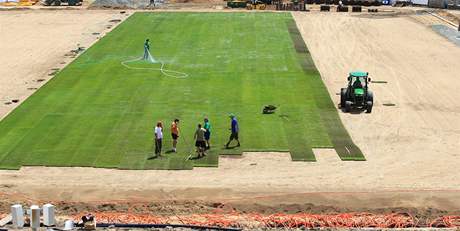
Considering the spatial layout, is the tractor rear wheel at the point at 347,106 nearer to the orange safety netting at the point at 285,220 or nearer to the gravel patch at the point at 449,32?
the orange safety netting at the point at 285,220

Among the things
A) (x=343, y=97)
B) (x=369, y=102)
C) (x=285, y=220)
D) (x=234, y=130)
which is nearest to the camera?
(x=285, y=220)

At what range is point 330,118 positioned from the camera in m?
35.6

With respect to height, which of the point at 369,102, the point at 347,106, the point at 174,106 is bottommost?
the point at 174,106

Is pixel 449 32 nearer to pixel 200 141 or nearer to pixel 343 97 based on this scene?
pixel 343 97

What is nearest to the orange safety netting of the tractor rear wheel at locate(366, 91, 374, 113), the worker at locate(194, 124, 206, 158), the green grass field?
the green grass field

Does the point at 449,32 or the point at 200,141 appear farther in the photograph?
the point at 449,32

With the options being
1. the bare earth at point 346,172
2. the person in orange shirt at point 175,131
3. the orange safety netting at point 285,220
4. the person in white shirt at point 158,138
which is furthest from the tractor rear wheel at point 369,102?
the orange safety netting at point 285,220

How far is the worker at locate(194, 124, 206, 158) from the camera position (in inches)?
1153

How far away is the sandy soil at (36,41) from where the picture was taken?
142ft

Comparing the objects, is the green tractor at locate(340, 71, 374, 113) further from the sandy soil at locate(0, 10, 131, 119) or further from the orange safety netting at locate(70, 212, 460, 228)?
the sandy soil at locate(0, 10, 131, 119)

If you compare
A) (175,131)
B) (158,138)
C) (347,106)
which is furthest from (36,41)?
(158,138)

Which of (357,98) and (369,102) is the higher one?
(357,98)

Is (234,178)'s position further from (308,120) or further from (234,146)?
(308,120)

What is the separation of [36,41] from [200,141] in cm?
3237
